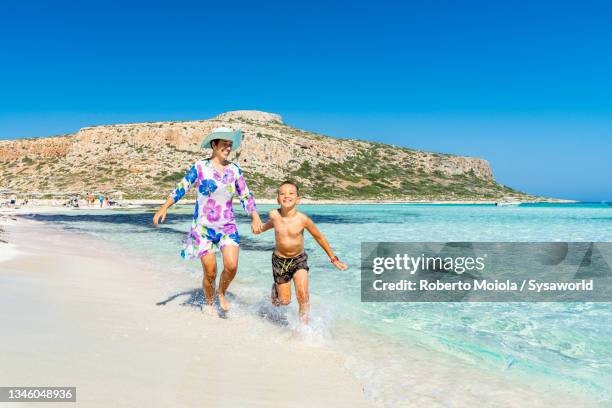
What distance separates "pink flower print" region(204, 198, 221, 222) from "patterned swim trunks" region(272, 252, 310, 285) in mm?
814

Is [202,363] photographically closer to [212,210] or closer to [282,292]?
[282,292]

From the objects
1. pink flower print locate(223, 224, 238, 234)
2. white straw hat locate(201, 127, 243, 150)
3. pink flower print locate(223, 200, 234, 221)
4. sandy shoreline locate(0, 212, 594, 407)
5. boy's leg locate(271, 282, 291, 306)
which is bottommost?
sandy shoreline locate(0, 212, 594, 407)

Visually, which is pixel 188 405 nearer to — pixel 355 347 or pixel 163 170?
pixel 355 347

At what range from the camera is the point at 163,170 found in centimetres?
8038

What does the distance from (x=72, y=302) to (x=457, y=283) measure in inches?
260

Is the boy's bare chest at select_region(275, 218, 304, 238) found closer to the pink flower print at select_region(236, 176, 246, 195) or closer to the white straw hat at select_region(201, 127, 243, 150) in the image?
the pink flower print at select_region(236, 176, 246, 195)

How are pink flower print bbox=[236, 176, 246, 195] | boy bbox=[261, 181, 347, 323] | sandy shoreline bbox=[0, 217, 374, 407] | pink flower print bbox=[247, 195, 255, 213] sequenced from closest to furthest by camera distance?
sandy shoreline bbox=[0, 217, 374, 407] → boy bbox=[261, 181, 347, 323] → pink flower print bbox=[236, 176, 246, 195] → pink flower print bbox=[247, 195, 255, 213]

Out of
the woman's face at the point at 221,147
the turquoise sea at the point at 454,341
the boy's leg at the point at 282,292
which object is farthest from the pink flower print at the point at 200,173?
the turquoise sea at the point at 454,341

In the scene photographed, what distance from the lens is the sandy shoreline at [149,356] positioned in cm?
311

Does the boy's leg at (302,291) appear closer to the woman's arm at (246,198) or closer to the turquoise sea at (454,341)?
the turquoise sea at (454,341)

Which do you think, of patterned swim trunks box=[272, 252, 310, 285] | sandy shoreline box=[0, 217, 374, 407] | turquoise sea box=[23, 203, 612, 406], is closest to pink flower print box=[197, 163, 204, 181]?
patterned swim trunks box=[272, 252, 310, 285]

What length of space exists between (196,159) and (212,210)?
3403 inches

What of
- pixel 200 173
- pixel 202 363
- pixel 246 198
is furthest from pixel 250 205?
pixel 202 363

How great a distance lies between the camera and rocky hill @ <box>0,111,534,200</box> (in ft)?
257
